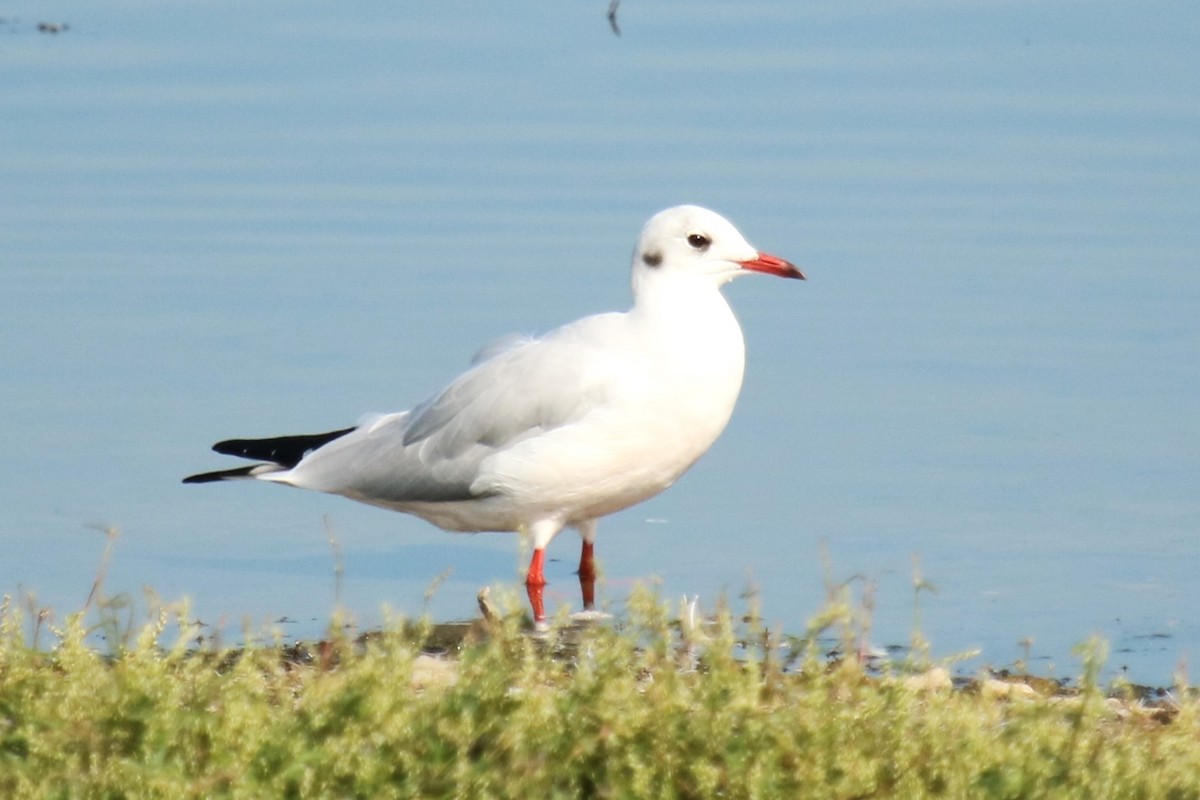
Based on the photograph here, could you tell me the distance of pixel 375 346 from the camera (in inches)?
446

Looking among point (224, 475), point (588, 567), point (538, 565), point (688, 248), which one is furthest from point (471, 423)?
point (224, 475)

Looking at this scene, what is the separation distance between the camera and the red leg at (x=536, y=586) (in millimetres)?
8055

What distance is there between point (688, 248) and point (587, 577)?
134cm

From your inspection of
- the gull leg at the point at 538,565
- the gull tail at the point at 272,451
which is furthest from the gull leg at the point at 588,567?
the gull tail at the point at 272,451

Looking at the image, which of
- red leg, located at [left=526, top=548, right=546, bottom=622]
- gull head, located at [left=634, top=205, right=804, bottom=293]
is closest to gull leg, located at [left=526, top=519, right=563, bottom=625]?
red leg, located at [left=526, top=548, right=546, bottom=622]

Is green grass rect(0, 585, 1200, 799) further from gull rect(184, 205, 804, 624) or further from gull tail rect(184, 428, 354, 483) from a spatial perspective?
gull tail rect(184, 428, 354, 483)

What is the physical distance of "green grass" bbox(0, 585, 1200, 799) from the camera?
436cm

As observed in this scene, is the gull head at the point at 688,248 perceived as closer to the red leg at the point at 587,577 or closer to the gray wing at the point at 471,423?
the gray wing at the point at 471,423

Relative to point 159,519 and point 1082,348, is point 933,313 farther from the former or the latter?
point 159,519

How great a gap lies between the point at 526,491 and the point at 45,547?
7.41 ft

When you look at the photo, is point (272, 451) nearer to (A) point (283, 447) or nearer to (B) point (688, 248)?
(A) point (283, 447)

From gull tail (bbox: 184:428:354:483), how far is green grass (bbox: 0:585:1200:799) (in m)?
4.06

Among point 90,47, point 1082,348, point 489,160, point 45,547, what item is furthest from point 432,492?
point 90,47

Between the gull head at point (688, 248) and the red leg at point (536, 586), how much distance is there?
1072 millimetres
